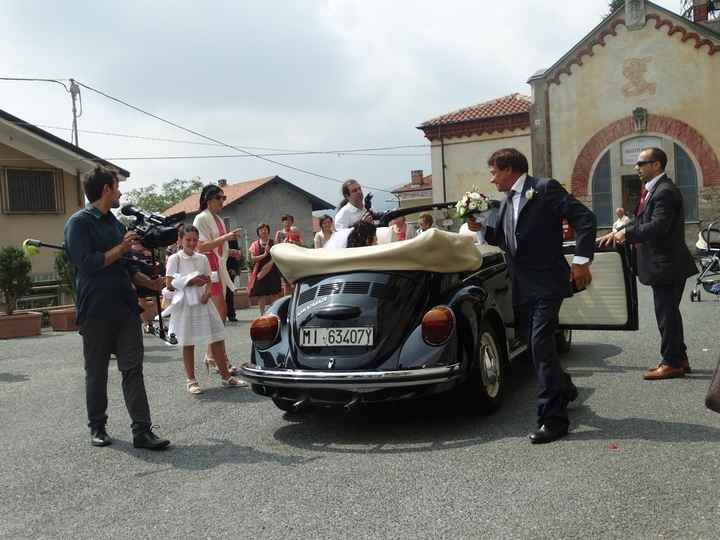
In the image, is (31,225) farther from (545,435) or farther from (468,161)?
(468,161)

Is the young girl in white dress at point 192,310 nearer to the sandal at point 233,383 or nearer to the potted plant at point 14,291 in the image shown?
the sandal at point 233,383

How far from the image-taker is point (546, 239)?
4.80 meters

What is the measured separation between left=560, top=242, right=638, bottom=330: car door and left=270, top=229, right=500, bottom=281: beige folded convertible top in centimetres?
158

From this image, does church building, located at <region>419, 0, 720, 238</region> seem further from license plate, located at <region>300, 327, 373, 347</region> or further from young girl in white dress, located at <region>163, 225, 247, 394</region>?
license plate, located at <region>300, 327, 373, 347</region>

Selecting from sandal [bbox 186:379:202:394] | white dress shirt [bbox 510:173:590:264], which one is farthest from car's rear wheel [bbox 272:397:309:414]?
white dress shirt [bbox 510:173:590:264]

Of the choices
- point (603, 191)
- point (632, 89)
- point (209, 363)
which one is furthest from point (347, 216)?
point (632, 89)

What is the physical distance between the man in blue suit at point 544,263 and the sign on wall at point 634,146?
24920mm

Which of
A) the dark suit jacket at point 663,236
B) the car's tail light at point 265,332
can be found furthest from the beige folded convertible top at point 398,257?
the dark suit jacket at point 663,236

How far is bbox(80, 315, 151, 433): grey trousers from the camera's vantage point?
4.94 m

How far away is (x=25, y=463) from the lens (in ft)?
15.5

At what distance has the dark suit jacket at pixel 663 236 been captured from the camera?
6.11 meters

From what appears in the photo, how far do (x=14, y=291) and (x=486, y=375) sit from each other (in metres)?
11.7

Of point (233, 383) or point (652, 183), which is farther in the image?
point (233, 383)

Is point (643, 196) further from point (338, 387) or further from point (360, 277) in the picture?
point (338, 387)
